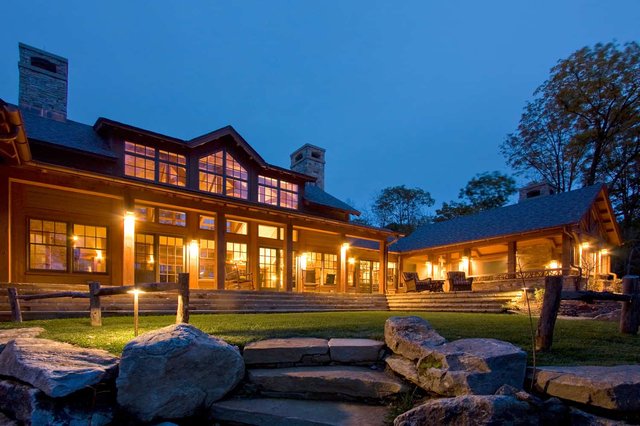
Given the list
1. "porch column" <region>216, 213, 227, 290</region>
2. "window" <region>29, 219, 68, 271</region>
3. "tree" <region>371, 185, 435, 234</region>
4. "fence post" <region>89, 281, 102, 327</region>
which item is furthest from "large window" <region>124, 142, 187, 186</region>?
"tree" <region>371, 185, 435, 234</region>

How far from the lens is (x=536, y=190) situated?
2373 cm

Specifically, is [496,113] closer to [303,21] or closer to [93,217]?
[303,21]

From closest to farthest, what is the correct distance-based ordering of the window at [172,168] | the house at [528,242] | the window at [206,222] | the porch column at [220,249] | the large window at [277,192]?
1. the porch column at [220,249]
2. the window at [172,168]
3. the window at [206,222]
4. the large window at [277,192]
5. the house at [528,242]

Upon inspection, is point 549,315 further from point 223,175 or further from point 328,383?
point 223,175

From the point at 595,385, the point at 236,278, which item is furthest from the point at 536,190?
the point at 595,385

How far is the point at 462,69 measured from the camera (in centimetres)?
18250

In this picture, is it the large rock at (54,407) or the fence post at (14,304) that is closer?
the large rock at (54,407)

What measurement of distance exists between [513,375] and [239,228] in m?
13.6

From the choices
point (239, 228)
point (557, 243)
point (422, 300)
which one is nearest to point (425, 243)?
point (557, 243)

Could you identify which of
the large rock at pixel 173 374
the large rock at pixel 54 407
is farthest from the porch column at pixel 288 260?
the large rock at pixel 54 407

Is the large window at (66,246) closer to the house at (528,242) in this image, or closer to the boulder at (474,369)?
the boulder at (474,369)

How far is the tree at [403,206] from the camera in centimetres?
3962

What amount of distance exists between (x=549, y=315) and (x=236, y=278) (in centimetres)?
1178

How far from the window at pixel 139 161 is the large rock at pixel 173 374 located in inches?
430
